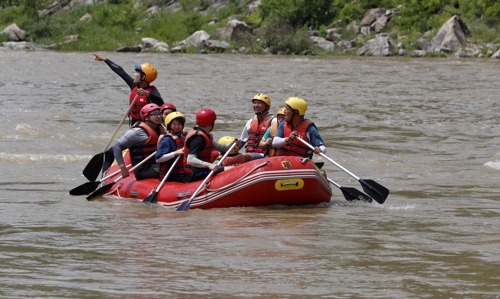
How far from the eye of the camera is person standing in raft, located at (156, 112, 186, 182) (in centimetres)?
987

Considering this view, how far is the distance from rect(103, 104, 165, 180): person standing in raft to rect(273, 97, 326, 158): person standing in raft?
140 centimetres

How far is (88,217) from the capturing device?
8938 millimetres

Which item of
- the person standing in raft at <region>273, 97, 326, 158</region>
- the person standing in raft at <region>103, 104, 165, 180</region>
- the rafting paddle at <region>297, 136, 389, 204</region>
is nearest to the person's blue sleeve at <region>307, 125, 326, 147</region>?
the person standing in raft at <region>273, 97, 326, 158</region>

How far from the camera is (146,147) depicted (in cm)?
1042

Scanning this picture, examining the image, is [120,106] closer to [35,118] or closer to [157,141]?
[35,118]

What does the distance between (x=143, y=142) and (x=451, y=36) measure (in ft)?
103

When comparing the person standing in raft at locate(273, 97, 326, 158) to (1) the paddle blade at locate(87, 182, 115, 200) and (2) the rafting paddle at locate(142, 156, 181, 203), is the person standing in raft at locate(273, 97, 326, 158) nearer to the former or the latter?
(2) the rafting paddle at locate(142, 156, 181, 203)

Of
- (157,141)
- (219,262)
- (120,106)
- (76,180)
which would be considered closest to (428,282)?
(219,262)

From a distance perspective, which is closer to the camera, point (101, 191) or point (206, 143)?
point (206, 143)

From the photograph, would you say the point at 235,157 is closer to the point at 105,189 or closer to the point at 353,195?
the point at 353,195

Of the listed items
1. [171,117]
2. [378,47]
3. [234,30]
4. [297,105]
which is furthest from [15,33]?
[297,105]

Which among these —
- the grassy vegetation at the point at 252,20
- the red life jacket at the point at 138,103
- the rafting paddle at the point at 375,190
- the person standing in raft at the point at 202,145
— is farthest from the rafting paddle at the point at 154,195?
the grassy vegetation at the point at 252,20

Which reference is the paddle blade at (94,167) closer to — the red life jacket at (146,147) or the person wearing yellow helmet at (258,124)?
the red life jacket at (146,147)

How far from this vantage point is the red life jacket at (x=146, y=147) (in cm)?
1034
